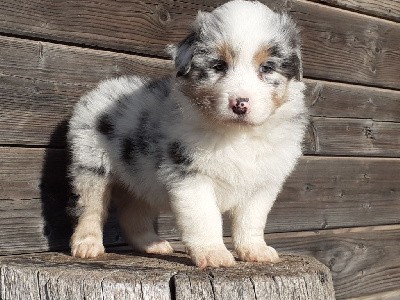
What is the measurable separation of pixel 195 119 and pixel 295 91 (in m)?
0.50

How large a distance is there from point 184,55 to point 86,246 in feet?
3.42

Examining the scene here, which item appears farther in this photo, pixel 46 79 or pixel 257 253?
pixel 46 79

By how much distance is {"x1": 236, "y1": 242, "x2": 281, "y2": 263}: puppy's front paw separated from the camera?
341cm

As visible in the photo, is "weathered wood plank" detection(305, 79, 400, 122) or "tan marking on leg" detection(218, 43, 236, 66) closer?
"tan marking on leg" detection(218, 43, 236, 66)

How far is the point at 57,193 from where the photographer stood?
13.1 ft

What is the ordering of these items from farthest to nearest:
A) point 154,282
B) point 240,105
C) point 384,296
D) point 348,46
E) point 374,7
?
1. point 384,296
2. point 374,7
3. point 348,46
4. point 240,105
5. point 154,282

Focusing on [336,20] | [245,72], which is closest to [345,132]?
[336,20]

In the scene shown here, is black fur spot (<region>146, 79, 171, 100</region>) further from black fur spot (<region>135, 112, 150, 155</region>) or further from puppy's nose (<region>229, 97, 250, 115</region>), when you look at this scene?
puppy's nose (<region>229, 97, 250, 115</region>)

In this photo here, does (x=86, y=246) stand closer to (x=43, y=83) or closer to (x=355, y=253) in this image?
(x=43, y=83)

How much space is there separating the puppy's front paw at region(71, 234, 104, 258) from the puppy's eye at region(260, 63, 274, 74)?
1.18 meters

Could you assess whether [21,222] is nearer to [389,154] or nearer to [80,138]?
[80,138]

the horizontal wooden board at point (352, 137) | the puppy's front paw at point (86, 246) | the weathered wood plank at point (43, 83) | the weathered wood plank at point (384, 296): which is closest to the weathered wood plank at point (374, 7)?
the horizontal wooden board at point (352, 137)

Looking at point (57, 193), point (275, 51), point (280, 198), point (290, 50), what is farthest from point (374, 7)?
point (57, 193)

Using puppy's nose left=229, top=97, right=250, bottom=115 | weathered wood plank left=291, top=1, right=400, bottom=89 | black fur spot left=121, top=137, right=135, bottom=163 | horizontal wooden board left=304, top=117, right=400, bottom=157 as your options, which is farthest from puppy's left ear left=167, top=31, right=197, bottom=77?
horizontal wooden board left=304, top=117, right=400, bottom=157
